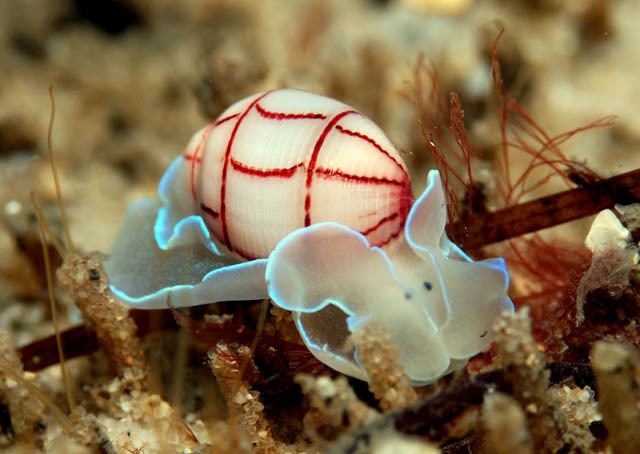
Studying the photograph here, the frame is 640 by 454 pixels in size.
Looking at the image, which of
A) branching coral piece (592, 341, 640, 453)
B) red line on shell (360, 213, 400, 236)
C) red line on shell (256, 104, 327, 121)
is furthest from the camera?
red line on shell (256, 104, 327, 121)

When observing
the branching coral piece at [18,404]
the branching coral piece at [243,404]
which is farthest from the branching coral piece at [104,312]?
the branching coral piece at [243,404]

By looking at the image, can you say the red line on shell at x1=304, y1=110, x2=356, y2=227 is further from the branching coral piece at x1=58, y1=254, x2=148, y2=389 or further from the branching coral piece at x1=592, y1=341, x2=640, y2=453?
the branching coral piece at x1=592, y1=341, x2=640, y2=453

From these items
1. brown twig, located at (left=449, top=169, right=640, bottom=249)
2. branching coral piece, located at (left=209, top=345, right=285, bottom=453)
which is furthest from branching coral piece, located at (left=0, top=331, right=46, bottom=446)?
brown twig, located at (left=449, top=169, right=640, bottom=249)

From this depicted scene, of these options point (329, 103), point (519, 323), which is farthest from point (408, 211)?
point (519, 323)

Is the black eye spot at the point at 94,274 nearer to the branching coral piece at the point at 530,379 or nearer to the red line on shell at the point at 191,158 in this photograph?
the red line on shell at the point at 191,158

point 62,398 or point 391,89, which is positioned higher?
point 391,89

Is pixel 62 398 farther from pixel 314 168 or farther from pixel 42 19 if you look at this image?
pixel 42 19
